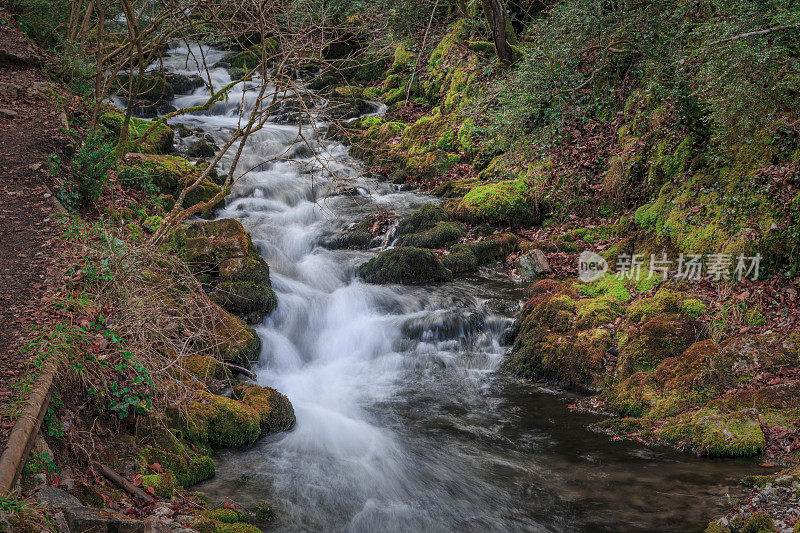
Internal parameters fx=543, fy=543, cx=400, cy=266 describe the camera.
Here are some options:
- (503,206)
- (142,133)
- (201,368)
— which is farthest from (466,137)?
(201,368)

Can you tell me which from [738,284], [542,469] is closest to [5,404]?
[542,469]

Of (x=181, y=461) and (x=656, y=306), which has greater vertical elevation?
(x=656, y=306)

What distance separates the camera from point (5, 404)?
3533mm

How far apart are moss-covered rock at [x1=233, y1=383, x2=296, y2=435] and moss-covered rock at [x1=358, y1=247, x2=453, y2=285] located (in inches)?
160

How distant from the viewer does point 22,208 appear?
6.55 meters

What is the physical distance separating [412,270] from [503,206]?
2683mm

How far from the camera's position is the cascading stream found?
189 inches

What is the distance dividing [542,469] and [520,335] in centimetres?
288

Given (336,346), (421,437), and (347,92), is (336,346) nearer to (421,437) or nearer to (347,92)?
(421,437)

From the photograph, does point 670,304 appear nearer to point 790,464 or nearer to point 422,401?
point 790,464

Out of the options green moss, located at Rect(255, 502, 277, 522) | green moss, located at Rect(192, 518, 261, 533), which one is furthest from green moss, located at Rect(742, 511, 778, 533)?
green moss, located at Rect(255, 502, 277, 522)

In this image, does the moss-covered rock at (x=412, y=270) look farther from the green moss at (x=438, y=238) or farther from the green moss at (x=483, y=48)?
the green moss at (x=483, y=48)

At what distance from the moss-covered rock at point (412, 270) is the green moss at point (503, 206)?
1.90m

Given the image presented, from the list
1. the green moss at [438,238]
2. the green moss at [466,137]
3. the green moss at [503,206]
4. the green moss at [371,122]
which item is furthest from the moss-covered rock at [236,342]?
the green moss at [371,122]
